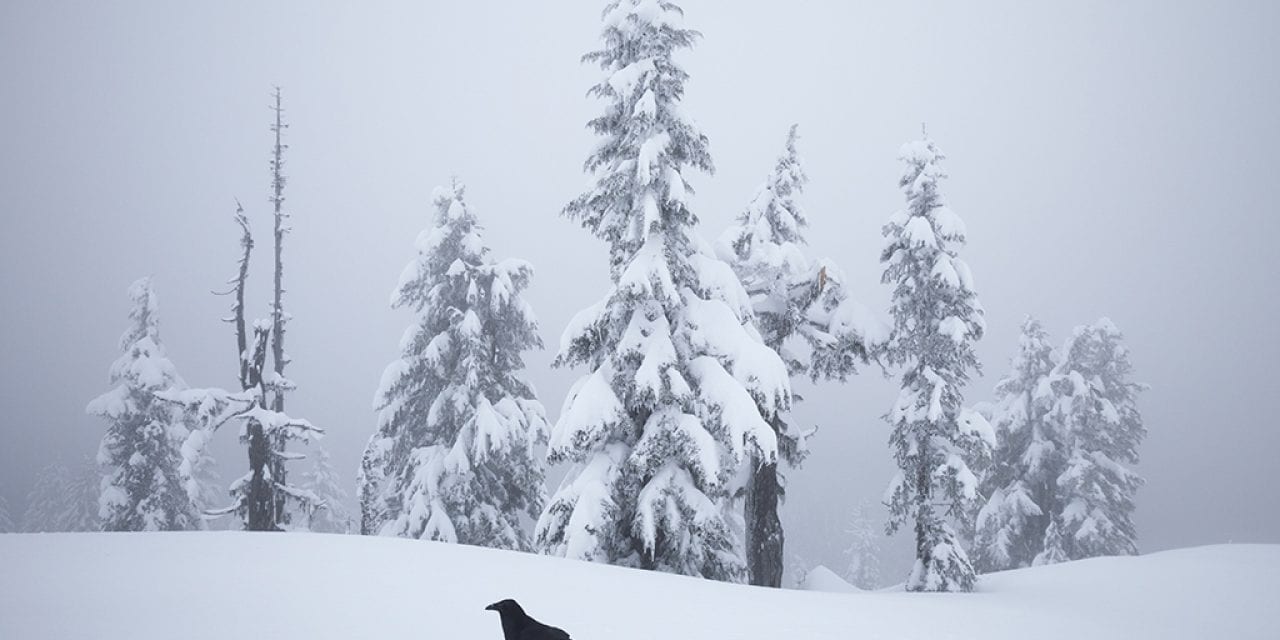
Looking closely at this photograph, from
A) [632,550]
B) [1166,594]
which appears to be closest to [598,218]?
[632,550]

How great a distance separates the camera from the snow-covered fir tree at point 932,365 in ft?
58.2

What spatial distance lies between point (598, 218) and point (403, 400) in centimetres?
975

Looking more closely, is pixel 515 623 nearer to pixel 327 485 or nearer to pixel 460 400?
pixel 460 400

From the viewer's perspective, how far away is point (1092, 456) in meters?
26.6

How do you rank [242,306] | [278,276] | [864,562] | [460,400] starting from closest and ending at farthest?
[242,306] → [460,400] → [278,276] → [864,562]

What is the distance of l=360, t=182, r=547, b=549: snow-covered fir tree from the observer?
1833 centimetres

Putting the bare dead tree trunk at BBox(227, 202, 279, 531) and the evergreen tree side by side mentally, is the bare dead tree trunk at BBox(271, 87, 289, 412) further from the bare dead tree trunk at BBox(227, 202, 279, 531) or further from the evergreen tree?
the evergreen tree

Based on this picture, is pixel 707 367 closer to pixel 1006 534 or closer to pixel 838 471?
pixel 1006 534

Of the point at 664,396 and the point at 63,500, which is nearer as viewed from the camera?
the point at 664,396

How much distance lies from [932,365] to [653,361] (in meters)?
9.86

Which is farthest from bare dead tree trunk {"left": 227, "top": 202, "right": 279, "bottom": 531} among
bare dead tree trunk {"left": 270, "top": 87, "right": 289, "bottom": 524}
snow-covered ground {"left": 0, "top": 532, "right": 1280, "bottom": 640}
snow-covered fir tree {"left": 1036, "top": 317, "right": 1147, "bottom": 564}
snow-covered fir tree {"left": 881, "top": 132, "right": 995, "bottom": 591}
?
snow-covered fir tree {"left": 1036, "top": 317, "right": 1147, "bottom": 564}

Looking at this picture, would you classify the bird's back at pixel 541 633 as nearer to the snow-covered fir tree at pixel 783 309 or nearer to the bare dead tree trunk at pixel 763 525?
the snow-covered fir tree at pixel 783 309

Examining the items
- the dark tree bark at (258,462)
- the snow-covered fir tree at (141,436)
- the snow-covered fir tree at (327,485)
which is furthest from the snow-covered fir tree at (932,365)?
the snow-covered fir tree at (327,485)

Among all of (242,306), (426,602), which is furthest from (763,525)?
(242,306)
